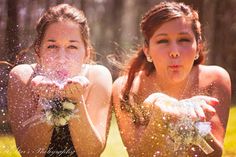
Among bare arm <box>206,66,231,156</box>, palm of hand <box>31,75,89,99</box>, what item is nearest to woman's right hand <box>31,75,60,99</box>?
palm of hand <box>31,75,89,99</box>

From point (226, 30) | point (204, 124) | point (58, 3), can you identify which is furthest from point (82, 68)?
point (226, 30)

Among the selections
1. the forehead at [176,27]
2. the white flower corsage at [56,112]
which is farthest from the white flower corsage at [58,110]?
the forehead at [176,27]

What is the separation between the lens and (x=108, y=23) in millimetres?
1206

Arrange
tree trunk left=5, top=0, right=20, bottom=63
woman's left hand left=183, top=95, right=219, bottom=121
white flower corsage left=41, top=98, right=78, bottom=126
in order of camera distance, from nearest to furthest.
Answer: woman's left hand left=183, top=95, right=219, bottom=121
white flower corsage left=41, top=98, right=78, bottom=126
tree trunk left=5, top=0, right=20, bottom=63

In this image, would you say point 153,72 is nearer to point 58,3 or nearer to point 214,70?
point 214,70

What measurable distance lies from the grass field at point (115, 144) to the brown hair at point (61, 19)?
7.4 inches

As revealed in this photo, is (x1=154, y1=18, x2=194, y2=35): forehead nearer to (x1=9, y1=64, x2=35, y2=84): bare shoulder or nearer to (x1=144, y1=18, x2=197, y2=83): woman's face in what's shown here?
(x1=144, y1=18, x2=197, y2=83): woman's face

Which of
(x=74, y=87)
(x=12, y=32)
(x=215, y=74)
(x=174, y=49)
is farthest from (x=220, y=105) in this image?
(x=12, y=32)

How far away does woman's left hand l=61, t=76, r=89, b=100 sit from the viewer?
102 centimetres

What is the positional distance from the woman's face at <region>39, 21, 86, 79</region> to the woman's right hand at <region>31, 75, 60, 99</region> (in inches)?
0.9

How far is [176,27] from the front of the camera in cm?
112

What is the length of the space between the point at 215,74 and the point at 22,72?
39cm

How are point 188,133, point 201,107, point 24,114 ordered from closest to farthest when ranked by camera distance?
point 201,107 → point 188,133 → point 24,114

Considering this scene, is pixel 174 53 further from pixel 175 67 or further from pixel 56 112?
pixel 56 112
